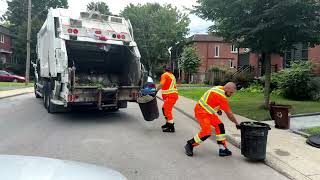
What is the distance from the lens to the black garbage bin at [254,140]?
7.58 metres

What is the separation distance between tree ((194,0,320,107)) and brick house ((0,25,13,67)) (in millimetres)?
43583

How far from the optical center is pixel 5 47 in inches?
2223

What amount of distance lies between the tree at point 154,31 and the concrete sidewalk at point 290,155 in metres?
46.5

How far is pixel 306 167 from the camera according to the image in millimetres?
7281

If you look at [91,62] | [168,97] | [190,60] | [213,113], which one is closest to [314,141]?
[213,113]

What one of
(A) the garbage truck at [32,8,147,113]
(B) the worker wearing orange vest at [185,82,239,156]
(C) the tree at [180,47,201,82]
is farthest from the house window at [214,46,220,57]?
(B) the worker wearing orange vest at [185,82,239,156]

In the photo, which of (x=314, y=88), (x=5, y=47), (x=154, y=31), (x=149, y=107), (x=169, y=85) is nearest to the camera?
(x=169, y=85)

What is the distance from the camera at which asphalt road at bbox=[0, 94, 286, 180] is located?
23.0 feet

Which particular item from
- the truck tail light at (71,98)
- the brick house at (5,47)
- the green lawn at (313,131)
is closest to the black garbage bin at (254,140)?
the green lawn at (313,131)

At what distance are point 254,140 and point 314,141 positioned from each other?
235cm

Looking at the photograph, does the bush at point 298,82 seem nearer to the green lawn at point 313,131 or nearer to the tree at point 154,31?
the green lawn at point 313,131

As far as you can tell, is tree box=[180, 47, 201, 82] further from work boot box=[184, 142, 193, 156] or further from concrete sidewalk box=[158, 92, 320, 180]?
work boot box=[184, 142, 193, 156]

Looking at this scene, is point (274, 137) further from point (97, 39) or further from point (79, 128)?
point (97, 39)

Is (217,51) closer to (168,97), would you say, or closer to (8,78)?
(8,78)
